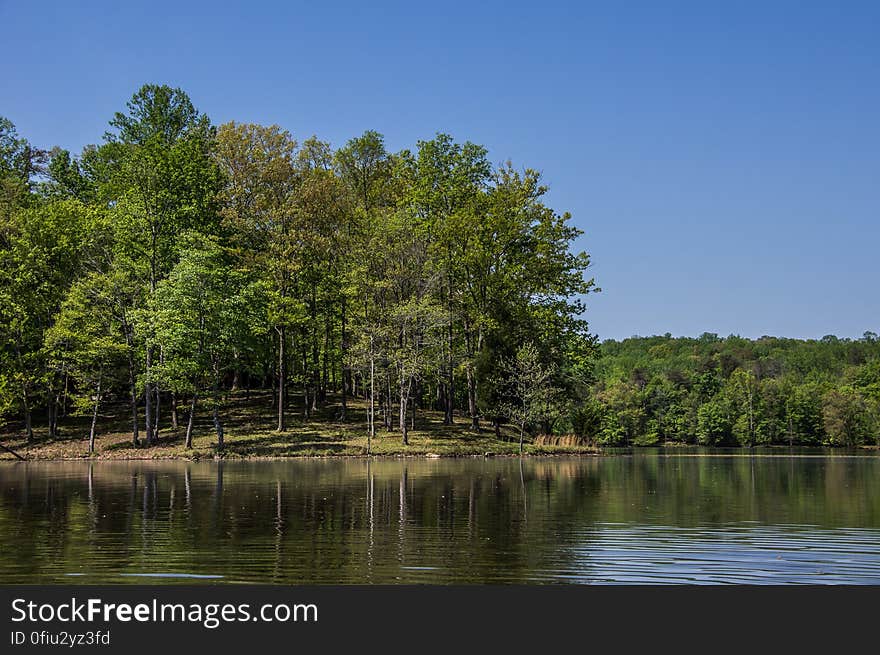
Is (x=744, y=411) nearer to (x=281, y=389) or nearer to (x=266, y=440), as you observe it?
(x=281, y=389)

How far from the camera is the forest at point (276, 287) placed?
57.3 m

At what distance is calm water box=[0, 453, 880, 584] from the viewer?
1469 cm

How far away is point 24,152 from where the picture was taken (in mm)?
81938

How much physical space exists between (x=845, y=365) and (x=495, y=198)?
15694 cm

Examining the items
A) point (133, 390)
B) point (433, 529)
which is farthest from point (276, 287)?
point (433, 529)

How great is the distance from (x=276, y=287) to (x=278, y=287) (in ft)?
4.93

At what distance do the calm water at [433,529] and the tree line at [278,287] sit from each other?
2029 cm

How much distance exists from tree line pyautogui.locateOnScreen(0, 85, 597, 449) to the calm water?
20.3 m

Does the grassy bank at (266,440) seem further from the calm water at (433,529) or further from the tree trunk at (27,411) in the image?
the calm water at (433,529)

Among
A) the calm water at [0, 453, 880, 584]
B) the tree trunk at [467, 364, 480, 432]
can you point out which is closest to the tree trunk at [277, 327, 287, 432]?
the tree trunk at [467, 364, 480, 432]

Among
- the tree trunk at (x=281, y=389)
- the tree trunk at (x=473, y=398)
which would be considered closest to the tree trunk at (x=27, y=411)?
the tree trunk at (x=281, y=389)

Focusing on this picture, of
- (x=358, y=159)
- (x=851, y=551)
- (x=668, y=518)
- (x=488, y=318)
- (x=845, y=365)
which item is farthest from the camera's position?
(x=845, y=365)

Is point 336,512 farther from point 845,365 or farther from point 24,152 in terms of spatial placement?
point 845,365

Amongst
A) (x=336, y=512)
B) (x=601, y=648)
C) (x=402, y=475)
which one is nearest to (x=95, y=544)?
(x=336, y=512)
